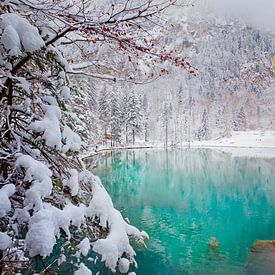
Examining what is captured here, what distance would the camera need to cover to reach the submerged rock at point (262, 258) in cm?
1143

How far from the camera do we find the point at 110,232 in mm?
2621

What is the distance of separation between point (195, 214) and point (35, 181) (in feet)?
57.7

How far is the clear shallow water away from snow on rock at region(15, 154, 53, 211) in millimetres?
9619

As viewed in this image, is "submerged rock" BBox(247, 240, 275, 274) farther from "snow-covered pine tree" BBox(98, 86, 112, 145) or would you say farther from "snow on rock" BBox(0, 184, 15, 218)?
"snow-covered pine tree" BBox(98, 86, 112, 145)

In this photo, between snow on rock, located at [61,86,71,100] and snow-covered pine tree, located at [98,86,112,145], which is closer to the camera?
snow on rock, located at [61,86,71,100]

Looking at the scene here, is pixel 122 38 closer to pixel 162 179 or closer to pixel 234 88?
pixel 162 179

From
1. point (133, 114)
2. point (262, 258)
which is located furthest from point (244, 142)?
point (262, 258)

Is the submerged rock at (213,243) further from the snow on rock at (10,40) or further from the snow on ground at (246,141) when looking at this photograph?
the snow on ground at (246,141)

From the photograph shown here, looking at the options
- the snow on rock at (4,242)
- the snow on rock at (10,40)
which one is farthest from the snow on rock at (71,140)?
the snow on rock at (4,242)

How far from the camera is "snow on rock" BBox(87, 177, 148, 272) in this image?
7.86ft

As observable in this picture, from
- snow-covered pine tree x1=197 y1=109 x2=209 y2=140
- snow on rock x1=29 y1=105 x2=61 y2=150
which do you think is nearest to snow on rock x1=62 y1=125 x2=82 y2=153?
snow on rock x1=29 y1=105 x2=61 y2=150

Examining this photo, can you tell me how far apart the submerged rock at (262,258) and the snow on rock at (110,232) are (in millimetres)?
10241

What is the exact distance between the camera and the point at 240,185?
28219mm

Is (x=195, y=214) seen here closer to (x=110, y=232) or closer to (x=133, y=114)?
(x=110, y=232)
